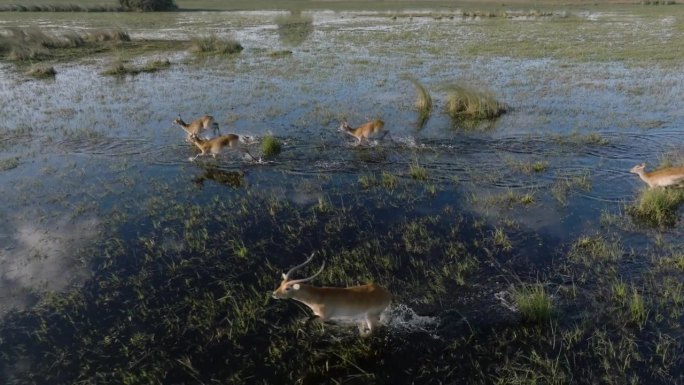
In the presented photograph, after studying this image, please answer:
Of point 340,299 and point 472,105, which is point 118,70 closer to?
point 472,105

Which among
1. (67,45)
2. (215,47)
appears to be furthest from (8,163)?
(67,45)

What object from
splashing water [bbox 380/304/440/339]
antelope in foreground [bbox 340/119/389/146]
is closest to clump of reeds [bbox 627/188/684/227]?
splashing water [bbox 380/304/440/339]

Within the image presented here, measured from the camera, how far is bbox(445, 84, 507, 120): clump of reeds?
15172mm

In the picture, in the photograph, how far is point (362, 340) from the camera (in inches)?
246

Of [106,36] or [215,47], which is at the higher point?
[106,36]

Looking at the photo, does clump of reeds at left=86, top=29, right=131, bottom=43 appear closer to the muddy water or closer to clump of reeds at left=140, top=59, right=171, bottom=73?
the muddy water

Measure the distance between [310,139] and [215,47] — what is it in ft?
62.7

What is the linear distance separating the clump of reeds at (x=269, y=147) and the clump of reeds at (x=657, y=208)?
26.0 ft

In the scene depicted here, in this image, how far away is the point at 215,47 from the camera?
2948 centimetres

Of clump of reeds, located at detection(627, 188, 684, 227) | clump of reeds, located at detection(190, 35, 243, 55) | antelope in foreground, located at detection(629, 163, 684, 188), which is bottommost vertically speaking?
clump of reeds, located at detection(627, 188, 684, 227)

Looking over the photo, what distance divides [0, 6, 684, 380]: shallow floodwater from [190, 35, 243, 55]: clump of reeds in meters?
3.70

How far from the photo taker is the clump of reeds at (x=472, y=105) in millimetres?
15172

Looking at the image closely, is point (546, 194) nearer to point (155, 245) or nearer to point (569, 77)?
point (155, 245)

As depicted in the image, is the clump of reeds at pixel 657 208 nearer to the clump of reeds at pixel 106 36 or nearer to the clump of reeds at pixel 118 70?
the clump of reeds at pixel 118 70
